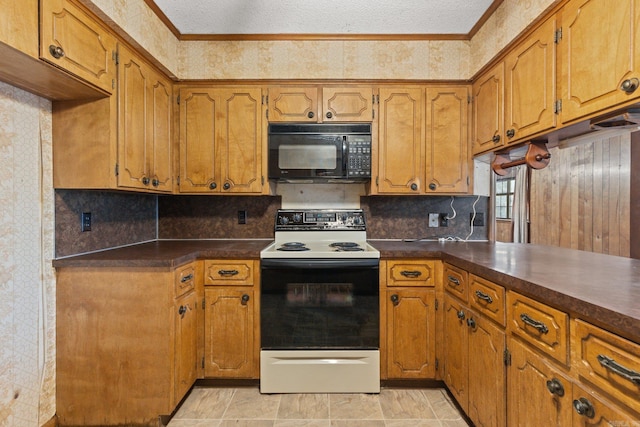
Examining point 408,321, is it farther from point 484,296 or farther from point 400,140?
point 400,140

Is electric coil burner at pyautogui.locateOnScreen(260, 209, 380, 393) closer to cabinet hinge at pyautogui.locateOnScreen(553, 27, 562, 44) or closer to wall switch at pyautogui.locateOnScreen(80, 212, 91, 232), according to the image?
wall switch at pyautogui.locateOnScreen(80, 212, 91, 232)

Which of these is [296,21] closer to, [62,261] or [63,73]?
[63,73]

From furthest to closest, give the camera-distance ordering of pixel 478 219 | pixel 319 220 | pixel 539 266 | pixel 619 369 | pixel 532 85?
pixel 478 219 → pixel 319 220 → pixel 532 85 → pixel 539 266 → pixel 619 369

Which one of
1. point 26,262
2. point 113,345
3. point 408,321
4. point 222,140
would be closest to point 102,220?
point 26,262

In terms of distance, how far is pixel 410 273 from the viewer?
2043 millimetres

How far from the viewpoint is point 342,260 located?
6.57ft

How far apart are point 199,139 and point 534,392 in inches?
94.0

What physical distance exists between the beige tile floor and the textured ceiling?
97.5 inches

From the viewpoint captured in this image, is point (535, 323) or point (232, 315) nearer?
point (535, 323)

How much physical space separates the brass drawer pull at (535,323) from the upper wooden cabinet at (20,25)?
2.15 metres

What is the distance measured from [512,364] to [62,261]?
222 centimetres

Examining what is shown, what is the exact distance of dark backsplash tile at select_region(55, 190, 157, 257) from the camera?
5.71ft

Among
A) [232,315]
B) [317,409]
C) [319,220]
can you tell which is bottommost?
[317,409]

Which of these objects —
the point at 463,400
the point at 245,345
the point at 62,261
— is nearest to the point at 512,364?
the point at 463,400
